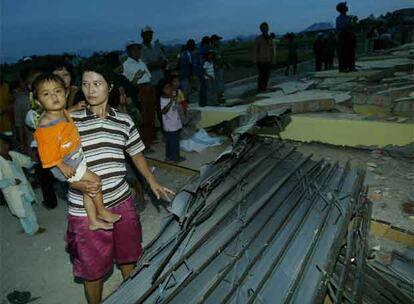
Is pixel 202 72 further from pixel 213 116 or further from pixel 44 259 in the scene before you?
pixel 44 259

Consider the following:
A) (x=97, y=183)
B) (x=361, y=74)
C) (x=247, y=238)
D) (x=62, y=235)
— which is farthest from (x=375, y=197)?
(x=361, y=74)

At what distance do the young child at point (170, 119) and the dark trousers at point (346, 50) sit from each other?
17.5 ft

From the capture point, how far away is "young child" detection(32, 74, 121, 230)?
2064 mm

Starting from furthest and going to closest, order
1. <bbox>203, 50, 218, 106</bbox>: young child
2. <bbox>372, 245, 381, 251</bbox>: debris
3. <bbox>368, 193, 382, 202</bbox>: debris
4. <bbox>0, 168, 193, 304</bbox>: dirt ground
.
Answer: <bbox>203, 50, 218, 106</bbox>: young child
<bbox>368, 193, 382, 202</bbox>: debris
<bbox>372, 245, 381, 251</bbox>: debris
<bbox>0, 168, 193, 304</bbox>: dirt ground

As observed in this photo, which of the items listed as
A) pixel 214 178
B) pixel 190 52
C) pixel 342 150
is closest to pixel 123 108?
pixel 214 178

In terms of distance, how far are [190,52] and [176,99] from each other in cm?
330

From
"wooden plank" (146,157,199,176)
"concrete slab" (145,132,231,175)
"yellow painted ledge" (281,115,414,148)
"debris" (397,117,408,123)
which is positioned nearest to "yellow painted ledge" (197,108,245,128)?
"concrete slab" (145,132,231,175)

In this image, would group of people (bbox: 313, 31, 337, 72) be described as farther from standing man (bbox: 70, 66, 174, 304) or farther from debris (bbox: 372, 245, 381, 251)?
standing man (bbox: 70, 66, 174, 304)

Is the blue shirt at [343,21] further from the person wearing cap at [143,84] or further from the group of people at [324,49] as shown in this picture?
the person wearing cap at [143,84]

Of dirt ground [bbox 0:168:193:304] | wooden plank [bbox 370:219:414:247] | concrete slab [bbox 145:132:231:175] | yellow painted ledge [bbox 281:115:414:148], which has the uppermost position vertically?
yellow painted ledge [bbox 281:115:414:148]

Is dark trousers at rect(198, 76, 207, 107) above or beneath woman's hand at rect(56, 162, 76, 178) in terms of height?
beneath

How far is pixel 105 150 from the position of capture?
2201 millimetres

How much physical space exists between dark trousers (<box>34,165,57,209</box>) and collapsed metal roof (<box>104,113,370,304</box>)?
90.6 inches

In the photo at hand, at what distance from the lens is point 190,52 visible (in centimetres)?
808
